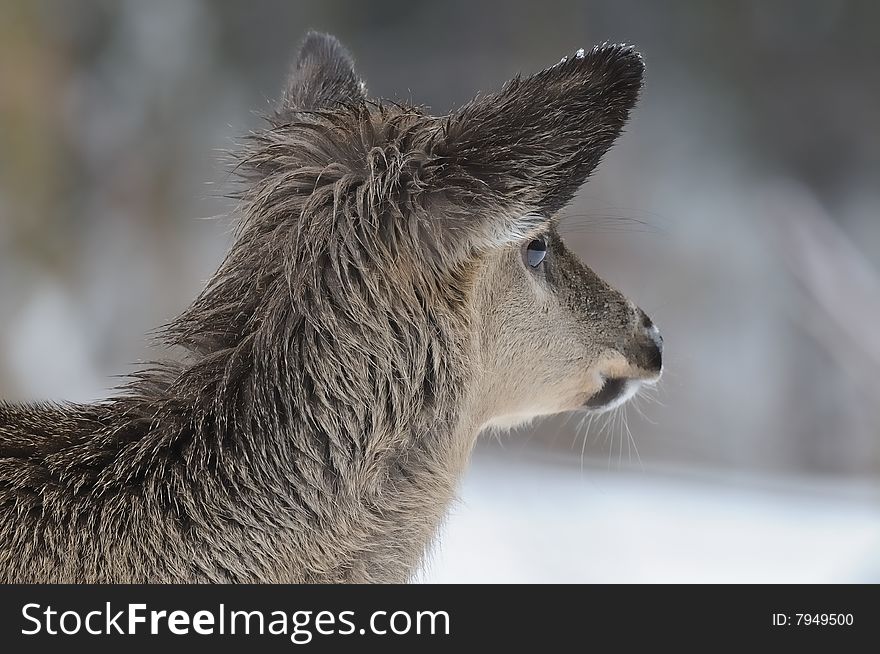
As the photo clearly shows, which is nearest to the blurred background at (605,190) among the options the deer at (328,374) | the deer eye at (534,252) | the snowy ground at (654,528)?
the snowy ground at (654,528)

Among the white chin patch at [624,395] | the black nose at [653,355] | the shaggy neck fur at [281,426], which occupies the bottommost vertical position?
the shaggy neck fur at [281,426]

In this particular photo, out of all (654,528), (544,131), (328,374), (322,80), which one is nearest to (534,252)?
(544,131)

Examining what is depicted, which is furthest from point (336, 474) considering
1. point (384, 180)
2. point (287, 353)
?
point (384, 180)

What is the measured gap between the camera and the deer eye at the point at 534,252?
1692mm

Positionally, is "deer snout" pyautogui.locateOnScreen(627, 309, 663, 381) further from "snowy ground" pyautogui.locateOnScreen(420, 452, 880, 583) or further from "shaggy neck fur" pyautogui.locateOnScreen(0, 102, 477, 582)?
"snowy ground" pyautogui.locateOnScreen(420, 452, 880, 583)

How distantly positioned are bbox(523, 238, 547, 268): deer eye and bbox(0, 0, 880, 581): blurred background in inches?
127

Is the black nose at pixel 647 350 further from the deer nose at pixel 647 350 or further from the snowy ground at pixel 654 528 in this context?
the snowy ground at pixel 654 528

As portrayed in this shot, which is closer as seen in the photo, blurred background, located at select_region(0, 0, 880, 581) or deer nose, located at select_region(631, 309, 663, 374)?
deer nose, located at select_region(631, 309, 663, 374)

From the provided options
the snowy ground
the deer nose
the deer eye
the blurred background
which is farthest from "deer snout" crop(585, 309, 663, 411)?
the blurred background

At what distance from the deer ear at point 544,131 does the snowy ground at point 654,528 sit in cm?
200

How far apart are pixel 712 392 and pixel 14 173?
4.41 meters

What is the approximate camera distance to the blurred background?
526 cm

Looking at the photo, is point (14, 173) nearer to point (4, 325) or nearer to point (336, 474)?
point (4, 325)

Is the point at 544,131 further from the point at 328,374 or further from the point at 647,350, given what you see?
the point at 647,350
